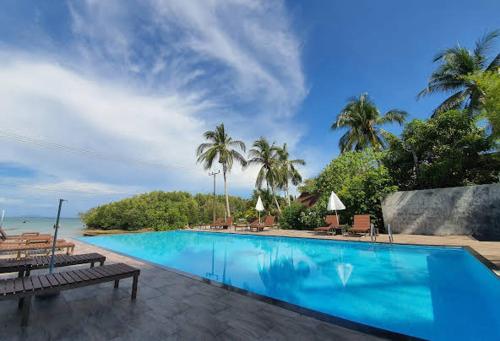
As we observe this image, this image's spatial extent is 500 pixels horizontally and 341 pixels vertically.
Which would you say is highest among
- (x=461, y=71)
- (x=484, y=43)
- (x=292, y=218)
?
(x=484, y=43)

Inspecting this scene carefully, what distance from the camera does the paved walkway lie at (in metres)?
2.46

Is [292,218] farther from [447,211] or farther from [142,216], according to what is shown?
[142,216]

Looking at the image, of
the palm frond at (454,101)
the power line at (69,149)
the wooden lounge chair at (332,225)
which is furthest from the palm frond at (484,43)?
the power line at (69,149)

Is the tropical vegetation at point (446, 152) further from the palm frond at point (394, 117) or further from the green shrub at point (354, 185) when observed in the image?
the palm frond at point (394, 117)

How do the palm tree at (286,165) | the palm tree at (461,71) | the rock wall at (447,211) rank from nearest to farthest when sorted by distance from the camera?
the rock wall at (447,211) → the palm tree at (461,71) → the palm tree at (286,165)

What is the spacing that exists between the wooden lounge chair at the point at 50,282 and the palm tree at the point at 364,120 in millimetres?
19528

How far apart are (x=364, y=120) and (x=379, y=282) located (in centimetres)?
1673

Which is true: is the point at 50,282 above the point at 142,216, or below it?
below

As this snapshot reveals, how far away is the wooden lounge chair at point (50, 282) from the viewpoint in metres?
2.52

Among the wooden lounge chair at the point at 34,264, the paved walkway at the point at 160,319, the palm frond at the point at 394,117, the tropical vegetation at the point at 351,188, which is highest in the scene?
the palm frond at the point at 394,117

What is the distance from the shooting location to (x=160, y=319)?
284 centimetres

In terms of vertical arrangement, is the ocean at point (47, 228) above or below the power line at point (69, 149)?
below

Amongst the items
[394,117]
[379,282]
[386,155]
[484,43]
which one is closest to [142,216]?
[379,282]

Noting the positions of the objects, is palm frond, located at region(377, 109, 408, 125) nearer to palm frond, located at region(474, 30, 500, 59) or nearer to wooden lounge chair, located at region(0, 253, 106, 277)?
palm frond, located at region(474, 30, 500, 59)
